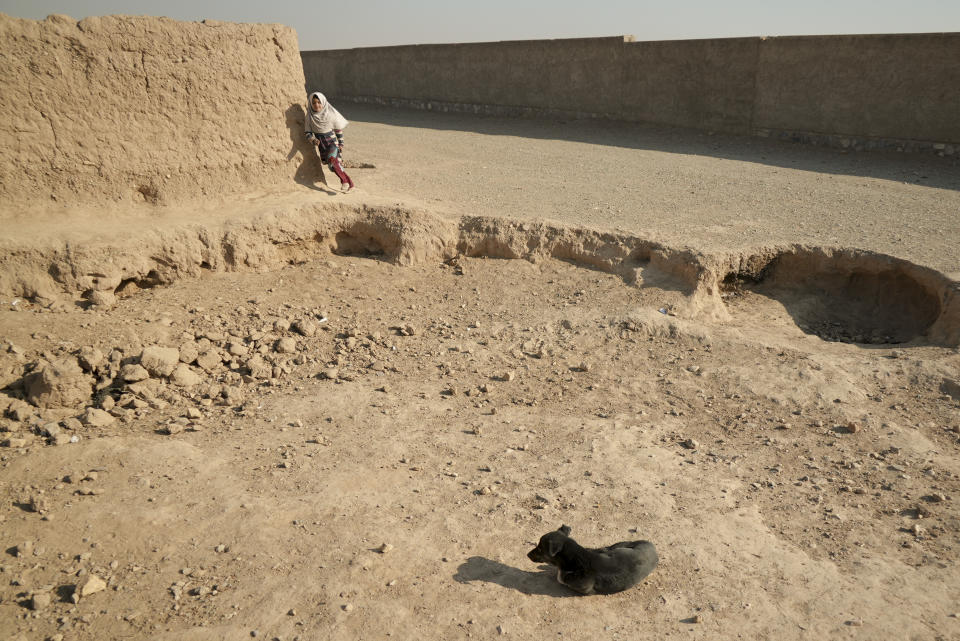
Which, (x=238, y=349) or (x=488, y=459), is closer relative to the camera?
(x=488, y=459)

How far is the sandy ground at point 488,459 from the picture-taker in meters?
2.69

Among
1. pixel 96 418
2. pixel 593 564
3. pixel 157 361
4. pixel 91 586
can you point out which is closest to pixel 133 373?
pixel 157 361

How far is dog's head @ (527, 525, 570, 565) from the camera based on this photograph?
2707mm

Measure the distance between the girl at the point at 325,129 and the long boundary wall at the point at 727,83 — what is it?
644 centimetres

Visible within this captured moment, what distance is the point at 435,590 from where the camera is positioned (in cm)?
278

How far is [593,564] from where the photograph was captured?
104 inches

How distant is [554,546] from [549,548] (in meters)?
0.02

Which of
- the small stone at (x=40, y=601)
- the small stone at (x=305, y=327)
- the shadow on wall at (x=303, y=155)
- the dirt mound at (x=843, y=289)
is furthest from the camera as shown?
the shadow on wall at (x=303, y=155)

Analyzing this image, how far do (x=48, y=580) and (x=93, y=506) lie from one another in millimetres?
481

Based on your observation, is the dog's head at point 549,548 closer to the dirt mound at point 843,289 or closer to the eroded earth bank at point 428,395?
the eroded earth bank at point 428,395

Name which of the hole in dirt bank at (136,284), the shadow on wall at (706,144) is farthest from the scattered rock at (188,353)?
the shadow on wall at (706,144)

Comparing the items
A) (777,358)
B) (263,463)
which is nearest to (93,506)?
(263,463)

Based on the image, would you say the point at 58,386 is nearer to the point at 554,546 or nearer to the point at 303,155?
the point at 554,546

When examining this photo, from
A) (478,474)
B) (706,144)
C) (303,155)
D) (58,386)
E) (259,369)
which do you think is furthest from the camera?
(706,144)
